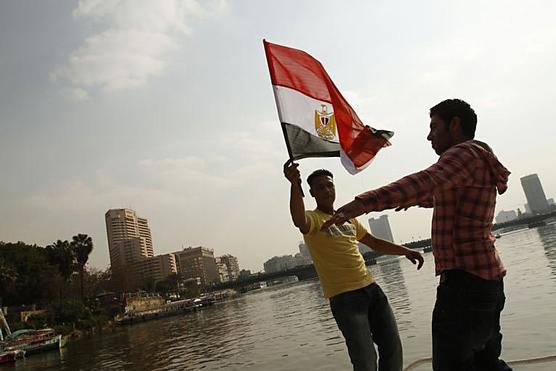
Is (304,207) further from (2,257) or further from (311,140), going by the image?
(2,257)

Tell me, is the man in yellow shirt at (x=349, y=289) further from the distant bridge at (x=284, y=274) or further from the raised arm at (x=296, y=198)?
Answer: the distant bridge at (x=284, y=274)

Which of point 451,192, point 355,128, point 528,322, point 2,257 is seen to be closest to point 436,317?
point 451,192

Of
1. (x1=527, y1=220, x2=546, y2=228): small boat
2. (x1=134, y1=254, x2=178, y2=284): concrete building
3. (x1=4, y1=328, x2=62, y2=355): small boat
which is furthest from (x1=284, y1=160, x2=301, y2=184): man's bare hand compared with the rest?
(x1=134, y1=254, x2=178, y2=284): concrete building

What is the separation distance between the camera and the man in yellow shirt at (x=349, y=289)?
4199 mm

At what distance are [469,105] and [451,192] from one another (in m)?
0.67

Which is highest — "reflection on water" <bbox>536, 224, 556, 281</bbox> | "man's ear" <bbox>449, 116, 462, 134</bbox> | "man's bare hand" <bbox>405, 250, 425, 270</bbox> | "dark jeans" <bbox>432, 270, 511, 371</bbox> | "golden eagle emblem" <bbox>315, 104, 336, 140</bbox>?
"golden eagle emblem" <bbox>315, 104, 336, 140</bbox>

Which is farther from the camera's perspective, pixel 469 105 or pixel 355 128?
pixel 355 128

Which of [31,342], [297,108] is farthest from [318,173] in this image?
[31,342]

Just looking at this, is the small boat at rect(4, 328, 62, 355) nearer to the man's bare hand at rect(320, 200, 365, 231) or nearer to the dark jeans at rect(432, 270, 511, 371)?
the dark jeans at rect(432, 270, 511, 371)

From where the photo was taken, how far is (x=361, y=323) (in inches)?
167

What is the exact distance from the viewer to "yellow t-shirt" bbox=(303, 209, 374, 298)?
4.42 metres

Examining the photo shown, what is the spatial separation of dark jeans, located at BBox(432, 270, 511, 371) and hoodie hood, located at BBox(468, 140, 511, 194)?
0.63 m

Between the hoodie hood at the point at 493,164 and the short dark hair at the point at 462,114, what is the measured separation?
0.19 m

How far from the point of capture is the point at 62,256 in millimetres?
71812
